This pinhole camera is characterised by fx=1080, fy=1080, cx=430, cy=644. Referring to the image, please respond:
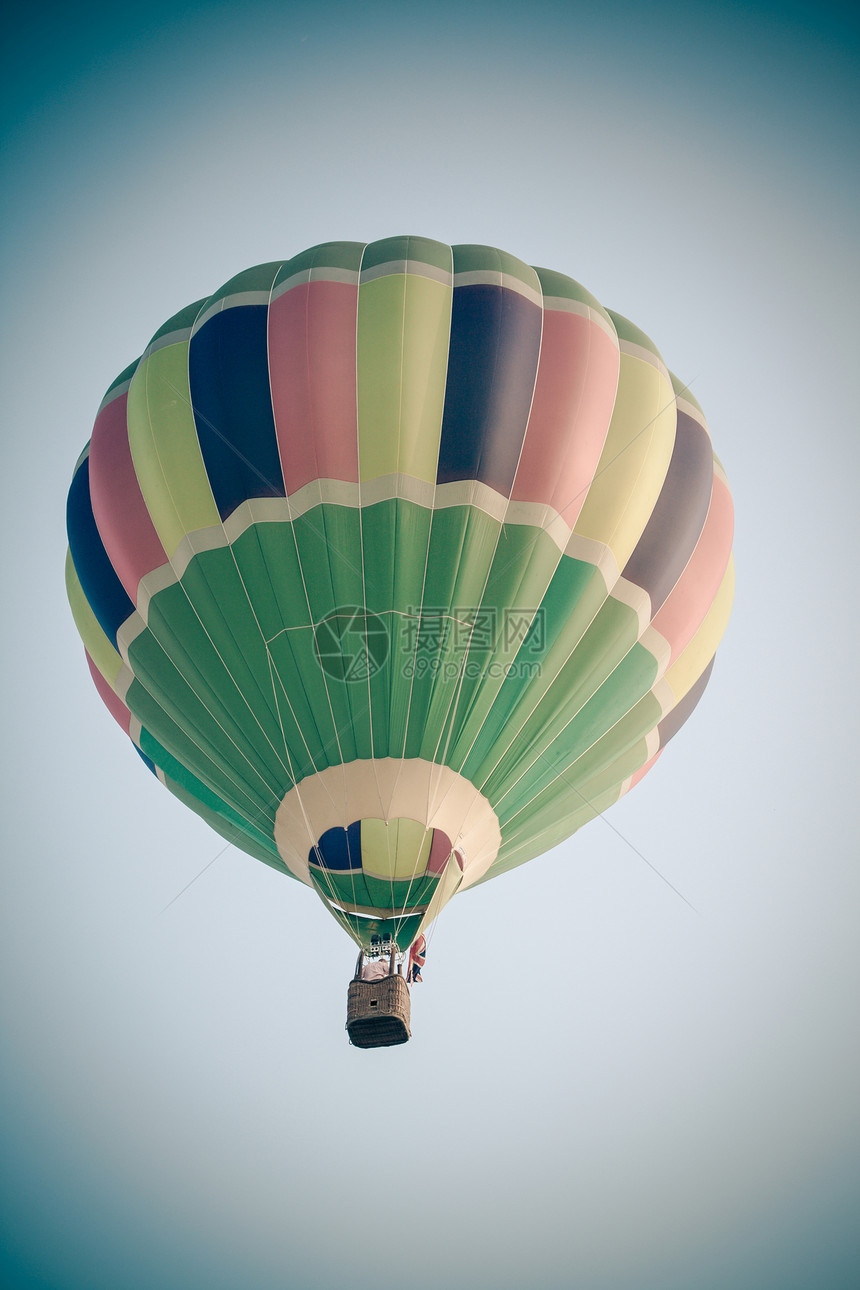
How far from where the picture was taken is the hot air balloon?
584 cm

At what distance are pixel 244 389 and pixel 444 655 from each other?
6.40 ft

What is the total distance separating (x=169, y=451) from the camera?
639 centimetres

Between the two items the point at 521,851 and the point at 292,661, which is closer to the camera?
the point at 292,661

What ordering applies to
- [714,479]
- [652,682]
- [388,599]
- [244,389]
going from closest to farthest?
[388,599] → [244,389] → [652,682] → [714,479]

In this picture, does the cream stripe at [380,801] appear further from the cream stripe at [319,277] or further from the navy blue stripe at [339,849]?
the cream stripe at [319,277]

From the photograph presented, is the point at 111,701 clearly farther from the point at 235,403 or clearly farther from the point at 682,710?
the point at 682,710

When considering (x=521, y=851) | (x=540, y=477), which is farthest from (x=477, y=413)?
(x=521, y=851)

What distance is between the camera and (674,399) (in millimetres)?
6930

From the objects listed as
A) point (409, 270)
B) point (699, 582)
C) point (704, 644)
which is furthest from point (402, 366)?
point (704, 644)

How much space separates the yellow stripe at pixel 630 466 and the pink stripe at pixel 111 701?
10.9ft

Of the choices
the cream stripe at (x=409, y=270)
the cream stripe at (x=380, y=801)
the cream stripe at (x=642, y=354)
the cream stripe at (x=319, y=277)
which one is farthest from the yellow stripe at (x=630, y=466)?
the cream stripe at (x=319, y=277)

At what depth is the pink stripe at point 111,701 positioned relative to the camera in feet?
24.2

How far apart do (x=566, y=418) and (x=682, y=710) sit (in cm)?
238

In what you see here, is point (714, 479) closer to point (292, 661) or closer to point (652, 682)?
point (652, 682)
